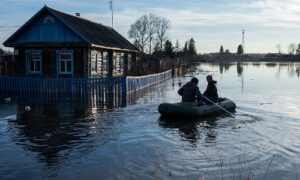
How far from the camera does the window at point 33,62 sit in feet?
78.6

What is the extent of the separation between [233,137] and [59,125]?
564cm

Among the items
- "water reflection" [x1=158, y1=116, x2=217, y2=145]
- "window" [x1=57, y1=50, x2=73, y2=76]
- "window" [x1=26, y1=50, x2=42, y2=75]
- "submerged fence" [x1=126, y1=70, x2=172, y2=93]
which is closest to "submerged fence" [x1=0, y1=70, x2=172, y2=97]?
"submerged fence" [x1=126, y1=70, x2=172, y2=93]

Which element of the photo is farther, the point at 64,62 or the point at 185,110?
the point at 64,62

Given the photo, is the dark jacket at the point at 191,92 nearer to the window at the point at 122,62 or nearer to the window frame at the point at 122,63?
the window frame at the point at 122,63

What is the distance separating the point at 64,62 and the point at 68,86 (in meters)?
5.03

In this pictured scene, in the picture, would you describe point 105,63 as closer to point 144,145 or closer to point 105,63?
point 105,63

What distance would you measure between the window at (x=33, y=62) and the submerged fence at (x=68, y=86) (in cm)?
379

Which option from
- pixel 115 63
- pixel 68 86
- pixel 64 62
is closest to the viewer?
pixel 68 86

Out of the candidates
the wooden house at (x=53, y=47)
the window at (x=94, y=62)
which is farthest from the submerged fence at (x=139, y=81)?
the window at (x=94, y=62)

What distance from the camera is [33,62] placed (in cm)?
2434

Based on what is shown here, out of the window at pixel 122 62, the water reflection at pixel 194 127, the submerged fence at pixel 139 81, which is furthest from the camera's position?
the window at pixel 122 62

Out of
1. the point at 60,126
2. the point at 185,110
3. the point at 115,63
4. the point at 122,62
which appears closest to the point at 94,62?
the point at 115,63

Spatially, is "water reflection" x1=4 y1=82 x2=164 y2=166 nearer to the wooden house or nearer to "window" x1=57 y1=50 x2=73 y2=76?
the wooden house

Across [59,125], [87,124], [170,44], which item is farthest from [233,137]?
[170,44]
